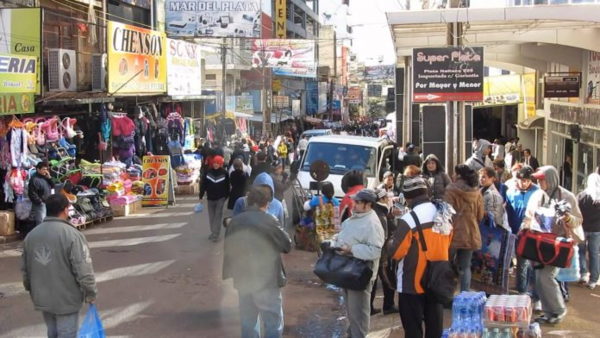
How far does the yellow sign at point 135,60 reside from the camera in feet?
58.7

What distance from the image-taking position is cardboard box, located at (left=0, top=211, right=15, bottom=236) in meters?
13.5

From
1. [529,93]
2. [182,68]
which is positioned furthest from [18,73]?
[529,93]

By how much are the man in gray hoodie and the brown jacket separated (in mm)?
3959

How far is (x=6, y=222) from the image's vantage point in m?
13.6

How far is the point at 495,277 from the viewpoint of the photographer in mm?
8680

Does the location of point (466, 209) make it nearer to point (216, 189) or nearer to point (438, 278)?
point (438, 278)

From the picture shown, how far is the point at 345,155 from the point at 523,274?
26.8 feet

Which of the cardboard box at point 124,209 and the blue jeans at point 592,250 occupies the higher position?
the blue jeans at point 592,250

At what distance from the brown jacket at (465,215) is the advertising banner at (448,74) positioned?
4722mm

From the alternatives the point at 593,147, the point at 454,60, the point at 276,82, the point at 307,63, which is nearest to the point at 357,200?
the point at 454,60

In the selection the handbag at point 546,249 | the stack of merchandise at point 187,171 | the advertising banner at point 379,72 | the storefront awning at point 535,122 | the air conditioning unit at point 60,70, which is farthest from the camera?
the advertising banner at point 379,72

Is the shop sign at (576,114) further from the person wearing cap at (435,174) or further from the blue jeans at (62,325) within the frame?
the blue jeans at (62,325)

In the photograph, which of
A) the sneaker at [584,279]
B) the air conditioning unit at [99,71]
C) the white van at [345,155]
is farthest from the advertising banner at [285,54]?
the sneaker at [584,279]

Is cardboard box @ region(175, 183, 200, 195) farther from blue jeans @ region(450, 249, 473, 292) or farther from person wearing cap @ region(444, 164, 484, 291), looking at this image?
person wearing cap @ region(444, 164, 484, 291)
